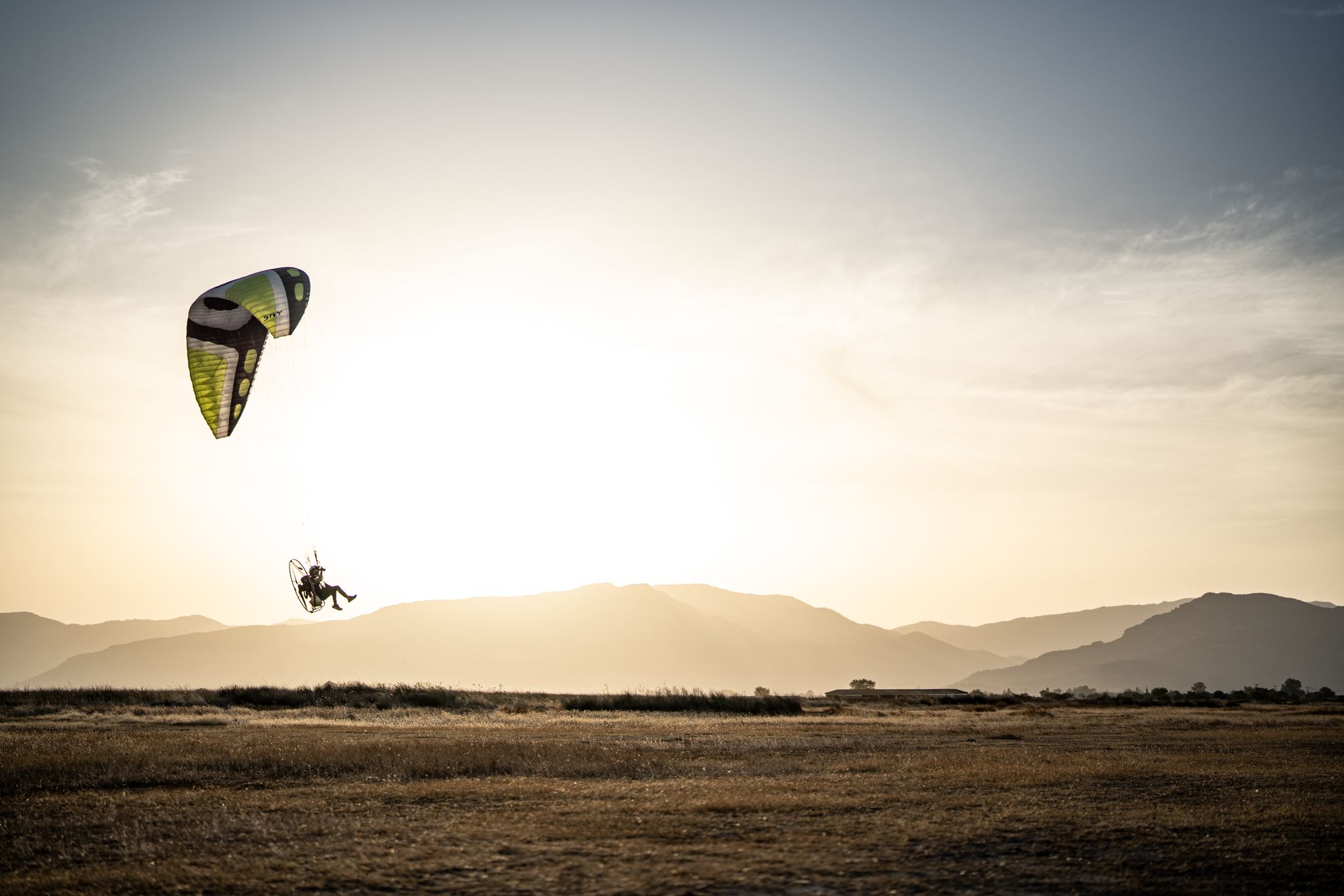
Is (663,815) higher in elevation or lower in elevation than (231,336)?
lower

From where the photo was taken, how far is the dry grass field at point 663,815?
423 inches

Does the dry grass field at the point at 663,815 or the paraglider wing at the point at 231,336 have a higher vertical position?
the paraglider wing at the point at 231,336

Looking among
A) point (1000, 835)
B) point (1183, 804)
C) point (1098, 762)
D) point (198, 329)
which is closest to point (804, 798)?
point (1000, 835)

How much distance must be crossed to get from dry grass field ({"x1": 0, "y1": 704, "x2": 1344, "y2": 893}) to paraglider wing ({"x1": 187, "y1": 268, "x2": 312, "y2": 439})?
420 inches

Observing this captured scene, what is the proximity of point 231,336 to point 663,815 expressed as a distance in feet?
71.6

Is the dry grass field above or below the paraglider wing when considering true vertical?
below

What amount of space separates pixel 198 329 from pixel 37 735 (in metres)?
15.4

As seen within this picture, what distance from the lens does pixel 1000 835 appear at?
505 inches

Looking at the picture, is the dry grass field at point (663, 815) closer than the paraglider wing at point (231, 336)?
Yes

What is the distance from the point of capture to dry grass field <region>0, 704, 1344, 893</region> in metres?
10.7

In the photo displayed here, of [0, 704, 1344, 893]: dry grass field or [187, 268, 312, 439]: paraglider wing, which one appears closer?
[0, 704, 1344, 893]: dry grass field

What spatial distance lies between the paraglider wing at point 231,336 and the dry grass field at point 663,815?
35.0ft

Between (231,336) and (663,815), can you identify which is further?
(231,336)

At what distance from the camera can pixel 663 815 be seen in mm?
14469
